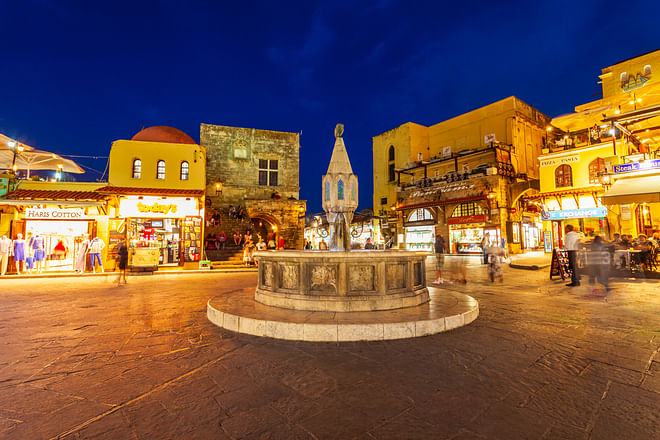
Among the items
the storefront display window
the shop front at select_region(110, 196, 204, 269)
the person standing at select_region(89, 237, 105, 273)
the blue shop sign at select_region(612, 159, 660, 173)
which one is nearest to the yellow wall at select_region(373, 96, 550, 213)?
the storefront display window

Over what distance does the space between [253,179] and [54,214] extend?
10.7 m

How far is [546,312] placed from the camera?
5.44 metres

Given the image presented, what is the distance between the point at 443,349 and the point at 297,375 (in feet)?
5.86

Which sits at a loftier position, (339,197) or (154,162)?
(154,162)

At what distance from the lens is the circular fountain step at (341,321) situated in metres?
4.12

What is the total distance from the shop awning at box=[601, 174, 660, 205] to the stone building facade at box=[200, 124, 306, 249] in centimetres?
1589

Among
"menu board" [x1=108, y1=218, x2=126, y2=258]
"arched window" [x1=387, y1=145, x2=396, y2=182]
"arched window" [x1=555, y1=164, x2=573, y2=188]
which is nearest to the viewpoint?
"menu board" [x1=108, y1=218, x2=126, y2=258]

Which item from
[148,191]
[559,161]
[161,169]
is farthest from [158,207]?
[559,161]

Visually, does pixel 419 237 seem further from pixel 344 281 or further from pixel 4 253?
pixel 4 253

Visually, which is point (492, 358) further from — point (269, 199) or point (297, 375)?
point (269, 199)

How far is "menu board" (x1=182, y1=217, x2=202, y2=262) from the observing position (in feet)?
52.9

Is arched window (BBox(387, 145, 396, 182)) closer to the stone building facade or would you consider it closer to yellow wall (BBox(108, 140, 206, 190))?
the stone building facade

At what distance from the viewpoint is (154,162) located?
17297 millimetres

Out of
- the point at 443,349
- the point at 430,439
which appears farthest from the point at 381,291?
the point at 430,439
